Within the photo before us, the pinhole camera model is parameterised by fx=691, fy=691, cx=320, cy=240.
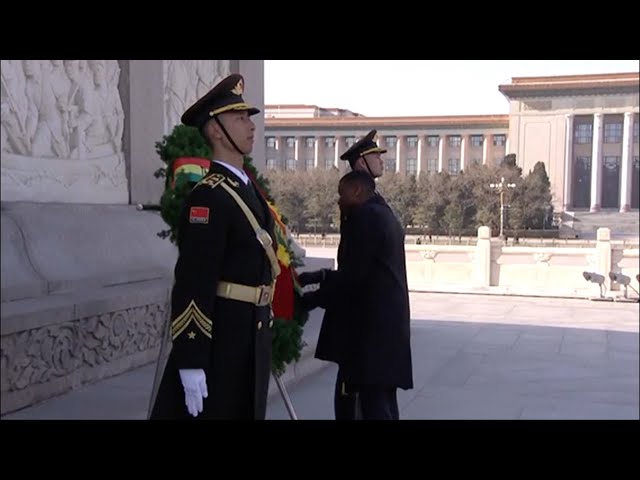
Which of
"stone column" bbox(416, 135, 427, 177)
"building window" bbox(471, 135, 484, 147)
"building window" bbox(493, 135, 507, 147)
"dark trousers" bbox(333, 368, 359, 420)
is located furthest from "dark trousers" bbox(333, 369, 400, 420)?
"building window" bbox(471, 135, 484, 147)

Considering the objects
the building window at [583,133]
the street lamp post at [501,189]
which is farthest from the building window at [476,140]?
the street lamp post at [501,189]

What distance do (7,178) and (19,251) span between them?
2.13 feet

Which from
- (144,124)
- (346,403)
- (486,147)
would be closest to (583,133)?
(486,147)

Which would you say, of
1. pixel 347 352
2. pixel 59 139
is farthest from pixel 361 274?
pixel 59 139

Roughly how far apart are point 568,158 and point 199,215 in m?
49.4

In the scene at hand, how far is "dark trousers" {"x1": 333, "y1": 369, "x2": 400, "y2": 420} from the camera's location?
3.22 metres

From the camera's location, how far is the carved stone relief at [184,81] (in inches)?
255

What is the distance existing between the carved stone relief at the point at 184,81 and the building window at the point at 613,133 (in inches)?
1924

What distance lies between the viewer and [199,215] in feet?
7.59

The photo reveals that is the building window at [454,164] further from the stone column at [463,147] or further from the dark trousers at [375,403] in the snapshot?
the dark trousers at [375,403]

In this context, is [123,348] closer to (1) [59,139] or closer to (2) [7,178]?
(2) [7,178]

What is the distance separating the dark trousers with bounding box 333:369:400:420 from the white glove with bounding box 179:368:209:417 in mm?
1115

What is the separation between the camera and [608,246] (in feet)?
51.1

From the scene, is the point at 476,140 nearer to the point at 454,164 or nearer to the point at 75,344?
the point at 454,164
